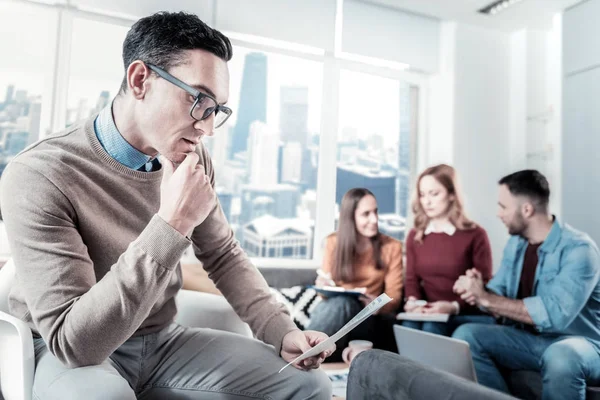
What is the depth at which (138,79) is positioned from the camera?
1.16 m

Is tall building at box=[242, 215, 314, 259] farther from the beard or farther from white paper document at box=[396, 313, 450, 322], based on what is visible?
the beard

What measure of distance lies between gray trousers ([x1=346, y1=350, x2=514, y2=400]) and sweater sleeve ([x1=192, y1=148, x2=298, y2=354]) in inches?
17.5

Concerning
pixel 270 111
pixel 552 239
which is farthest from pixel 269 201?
pixel 552 239

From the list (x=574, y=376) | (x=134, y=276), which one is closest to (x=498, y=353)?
(x=574, y=376)

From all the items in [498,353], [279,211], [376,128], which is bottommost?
[498,353]

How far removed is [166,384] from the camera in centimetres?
114

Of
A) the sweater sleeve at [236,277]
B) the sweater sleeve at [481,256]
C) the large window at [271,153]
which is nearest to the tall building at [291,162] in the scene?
the large window at [271,153]

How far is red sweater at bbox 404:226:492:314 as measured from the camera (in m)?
2.88

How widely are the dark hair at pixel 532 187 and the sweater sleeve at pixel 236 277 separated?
1677 millimetres

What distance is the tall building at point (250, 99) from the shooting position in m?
3.90

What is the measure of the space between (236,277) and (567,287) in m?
1.51

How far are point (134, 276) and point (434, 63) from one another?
13.5ft

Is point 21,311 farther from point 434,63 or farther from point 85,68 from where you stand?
point 434,63

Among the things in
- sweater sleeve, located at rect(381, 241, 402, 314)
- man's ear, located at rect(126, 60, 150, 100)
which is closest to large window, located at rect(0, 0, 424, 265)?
sweater sleeve, located at rect(381, 241, 402, 314)
